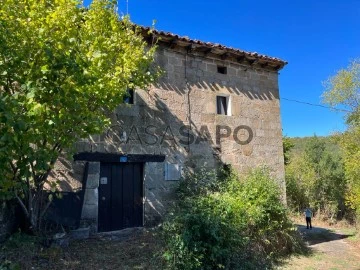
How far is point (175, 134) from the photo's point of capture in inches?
355

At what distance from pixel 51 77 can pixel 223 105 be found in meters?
6.47

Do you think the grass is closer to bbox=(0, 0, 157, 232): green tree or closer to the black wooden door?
bbox=(0, 0, 157, 232): green tree

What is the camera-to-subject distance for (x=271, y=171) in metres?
10.5

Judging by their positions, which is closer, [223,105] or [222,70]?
[223,105]

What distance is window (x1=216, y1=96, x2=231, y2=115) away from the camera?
9.95m

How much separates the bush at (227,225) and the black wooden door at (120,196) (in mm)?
1176

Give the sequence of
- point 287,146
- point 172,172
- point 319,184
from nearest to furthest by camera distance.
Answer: point 172,172 → point 319,184 → point 287,146

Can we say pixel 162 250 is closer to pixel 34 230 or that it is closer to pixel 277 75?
pixel 34 230

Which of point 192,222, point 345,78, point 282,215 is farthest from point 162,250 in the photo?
point 345,78

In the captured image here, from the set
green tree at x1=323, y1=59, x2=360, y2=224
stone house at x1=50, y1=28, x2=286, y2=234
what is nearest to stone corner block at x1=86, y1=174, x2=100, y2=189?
stone house at x1=50, y1=28, x2=286, y2=234

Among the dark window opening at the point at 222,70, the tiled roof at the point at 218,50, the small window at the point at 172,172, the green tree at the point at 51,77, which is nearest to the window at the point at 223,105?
the dark window opening at the point at 222,70

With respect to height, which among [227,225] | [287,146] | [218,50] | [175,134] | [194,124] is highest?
[218,50]

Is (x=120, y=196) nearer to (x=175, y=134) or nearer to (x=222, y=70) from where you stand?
(x=175, y=134)

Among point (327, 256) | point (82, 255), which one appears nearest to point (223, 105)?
point (327, 256)
